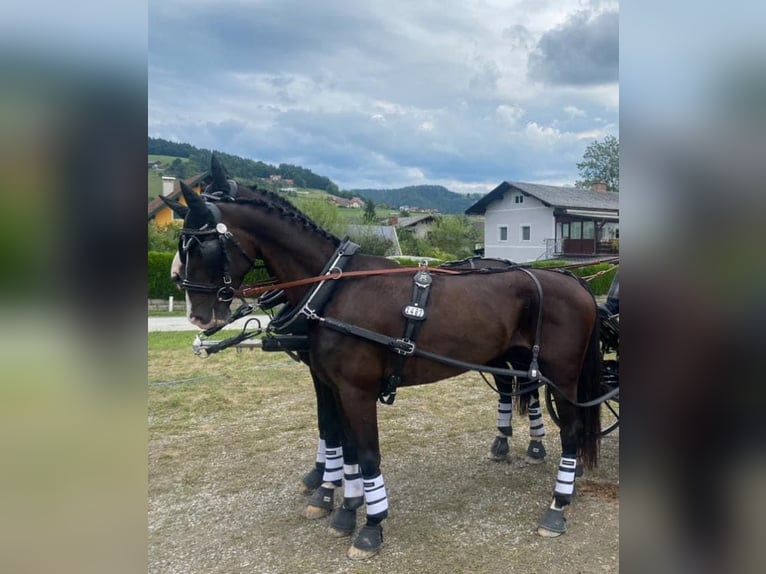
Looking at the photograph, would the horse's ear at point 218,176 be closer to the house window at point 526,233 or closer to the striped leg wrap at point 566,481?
the striped leg wrap at point 566,481

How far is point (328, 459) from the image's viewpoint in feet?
13.1

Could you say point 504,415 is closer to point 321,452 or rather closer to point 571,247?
point 321,452

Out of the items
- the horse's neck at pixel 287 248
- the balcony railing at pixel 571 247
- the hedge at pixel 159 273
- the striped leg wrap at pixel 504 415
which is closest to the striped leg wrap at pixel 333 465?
the horse's neck at pixel 287 248

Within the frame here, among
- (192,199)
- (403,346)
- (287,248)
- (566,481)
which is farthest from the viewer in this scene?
(566,481)

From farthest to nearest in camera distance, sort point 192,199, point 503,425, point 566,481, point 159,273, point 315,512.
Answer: point 159,273
point 503,425
point 315,512
point 566,481
point 192,199

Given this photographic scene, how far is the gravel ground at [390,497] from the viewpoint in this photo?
3252 mm

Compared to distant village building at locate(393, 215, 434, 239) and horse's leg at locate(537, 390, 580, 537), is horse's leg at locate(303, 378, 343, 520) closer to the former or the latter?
horse's leg at locate(537, 390, 580, 537)

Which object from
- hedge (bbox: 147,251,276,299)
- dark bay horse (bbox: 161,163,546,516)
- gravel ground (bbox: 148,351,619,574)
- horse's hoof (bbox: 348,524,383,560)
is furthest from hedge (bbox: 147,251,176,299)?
horse's hoof (bbox: 348,524,383,560)

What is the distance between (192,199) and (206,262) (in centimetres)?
41

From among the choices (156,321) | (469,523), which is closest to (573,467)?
(469,523)

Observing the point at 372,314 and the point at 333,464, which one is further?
the point at 333,464

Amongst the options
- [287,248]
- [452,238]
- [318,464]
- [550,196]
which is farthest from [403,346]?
[452,238]

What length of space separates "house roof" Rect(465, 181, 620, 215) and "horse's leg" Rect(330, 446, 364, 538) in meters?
31.3
